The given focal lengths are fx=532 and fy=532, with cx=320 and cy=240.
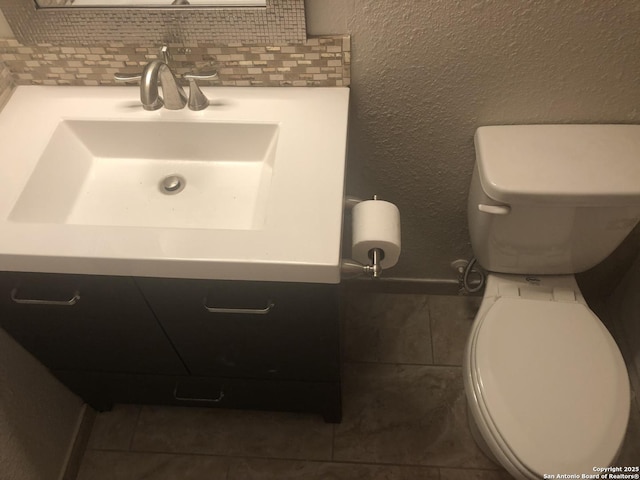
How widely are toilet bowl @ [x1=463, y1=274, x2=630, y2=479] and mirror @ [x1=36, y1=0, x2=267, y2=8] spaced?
91 centimetres

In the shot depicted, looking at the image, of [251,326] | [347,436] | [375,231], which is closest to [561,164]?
[375,231]

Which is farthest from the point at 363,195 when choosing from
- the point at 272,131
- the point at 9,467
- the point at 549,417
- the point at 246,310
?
the point at 9,467

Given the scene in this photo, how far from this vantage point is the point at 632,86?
3.90 feet

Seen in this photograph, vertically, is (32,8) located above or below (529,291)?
above

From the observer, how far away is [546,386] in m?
1.17

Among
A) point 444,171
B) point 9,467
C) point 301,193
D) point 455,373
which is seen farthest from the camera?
point 455,373

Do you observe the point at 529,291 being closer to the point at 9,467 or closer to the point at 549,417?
the point at 549,417

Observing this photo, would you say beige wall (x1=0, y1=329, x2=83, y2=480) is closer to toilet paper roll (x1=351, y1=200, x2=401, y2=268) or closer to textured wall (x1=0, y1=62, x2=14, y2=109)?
textured wall (x1=0, y1=62, x2=14, y2=109)

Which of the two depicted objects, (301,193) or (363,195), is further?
(363,195)

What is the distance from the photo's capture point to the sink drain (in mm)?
1175

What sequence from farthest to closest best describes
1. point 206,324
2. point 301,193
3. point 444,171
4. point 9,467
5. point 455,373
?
point 455,373 < point 444,171 < point 9,467 < point 206,324 < point 301,193

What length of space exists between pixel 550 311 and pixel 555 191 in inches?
12.9

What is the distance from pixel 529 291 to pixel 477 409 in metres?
0.36

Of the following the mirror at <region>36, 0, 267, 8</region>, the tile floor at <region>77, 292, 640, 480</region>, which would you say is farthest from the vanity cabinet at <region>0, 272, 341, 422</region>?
the mirror at <region>36, 0, 267, 8</region>
